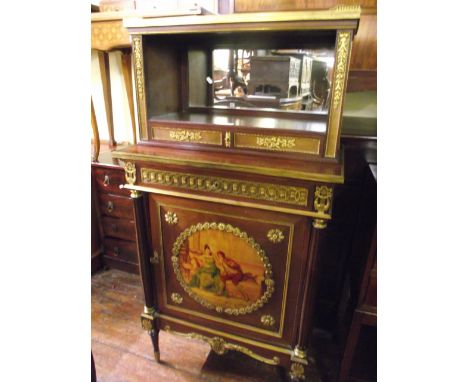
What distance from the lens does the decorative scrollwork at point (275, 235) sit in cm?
93

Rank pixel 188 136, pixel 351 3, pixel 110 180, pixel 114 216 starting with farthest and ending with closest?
pixel 114 216
pixel 110 180
pixel 351 3
pixel 188 136

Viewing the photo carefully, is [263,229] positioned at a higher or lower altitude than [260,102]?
lower

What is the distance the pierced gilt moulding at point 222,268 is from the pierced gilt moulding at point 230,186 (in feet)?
0.43

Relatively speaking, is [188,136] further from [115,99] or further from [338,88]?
[115,99]

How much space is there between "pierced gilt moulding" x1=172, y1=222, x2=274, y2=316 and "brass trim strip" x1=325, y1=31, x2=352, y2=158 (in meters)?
0.39

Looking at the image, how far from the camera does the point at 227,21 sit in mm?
857

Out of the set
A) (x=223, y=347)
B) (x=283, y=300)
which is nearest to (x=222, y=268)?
(x=283, y=300)

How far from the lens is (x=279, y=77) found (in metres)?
1.14

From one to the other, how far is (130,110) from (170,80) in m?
0.62

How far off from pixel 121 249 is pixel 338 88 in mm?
1562

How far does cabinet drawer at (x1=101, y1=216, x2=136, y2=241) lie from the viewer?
1743mm

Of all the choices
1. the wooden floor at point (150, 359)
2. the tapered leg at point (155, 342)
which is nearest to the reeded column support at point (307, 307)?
the wooden floor at point (150, 359)
